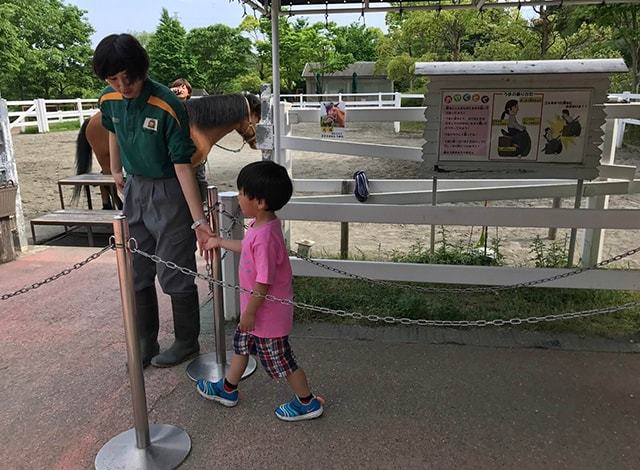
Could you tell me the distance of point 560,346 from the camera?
3463 millimetres

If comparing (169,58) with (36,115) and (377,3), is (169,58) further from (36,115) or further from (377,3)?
(377,3)

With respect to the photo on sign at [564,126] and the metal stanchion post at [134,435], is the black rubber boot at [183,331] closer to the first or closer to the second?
the metal stanchion post at [134,435]

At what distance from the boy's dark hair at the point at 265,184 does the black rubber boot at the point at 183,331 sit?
3.28 ft

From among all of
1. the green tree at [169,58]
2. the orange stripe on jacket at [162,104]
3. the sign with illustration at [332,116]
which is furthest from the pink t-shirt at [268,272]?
the green tree at [169,58]

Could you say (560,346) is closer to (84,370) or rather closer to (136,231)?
(136,231)

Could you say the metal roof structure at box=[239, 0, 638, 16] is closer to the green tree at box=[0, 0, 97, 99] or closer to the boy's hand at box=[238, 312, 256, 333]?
the boy's hand at box=[238, 312, 256, 333]

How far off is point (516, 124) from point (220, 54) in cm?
4392

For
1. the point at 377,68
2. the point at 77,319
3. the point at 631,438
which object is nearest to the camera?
the point at 631,438

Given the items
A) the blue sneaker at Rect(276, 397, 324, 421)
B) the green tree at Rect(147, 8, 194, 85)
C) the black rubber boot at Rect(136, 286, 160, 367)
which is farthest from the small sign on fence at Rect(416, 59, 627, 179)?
the green tree at Rect(147, 8, 194, 85)

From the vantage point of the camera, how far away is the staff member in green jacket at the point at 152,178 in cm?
260

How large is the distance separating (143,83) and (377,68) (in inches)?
1114

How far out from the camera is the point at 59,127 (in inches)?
914

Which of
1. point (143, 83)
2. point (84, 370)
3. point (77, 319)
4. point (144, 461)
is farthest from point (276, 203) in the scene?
point (77, 319)

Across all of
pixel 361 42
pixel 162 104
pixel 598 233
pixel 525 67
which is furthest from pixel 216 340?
pixel 361 42
